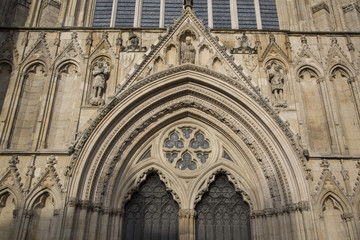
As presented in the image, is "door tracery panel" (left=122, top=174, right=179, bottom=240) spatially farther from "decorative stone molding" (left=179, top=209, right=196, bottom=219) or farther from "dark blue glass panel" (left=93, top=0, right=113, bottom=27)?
"dark blue glass panel" (left=93, top=0, right=113, bottom=27)

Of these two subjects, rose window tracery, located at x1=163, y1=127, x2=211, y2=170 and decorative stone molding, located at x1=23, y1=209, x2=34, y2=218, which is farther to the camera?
rose window tracery, located at x1=163, y1=127, x2=211, y2=170

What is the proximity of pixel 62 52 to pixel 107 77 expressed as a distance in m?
1.87

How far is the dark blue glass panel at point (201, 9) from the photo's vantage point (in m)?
16.6

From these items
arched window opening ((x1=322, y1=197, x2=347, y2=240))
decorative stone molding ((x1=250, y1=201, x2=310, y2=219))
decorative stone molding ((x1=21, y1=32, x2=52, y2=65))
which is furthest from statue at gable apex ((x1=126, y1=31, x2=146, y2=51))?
arched window opening ((x1=322, y1=197, x2=347, y2=240))

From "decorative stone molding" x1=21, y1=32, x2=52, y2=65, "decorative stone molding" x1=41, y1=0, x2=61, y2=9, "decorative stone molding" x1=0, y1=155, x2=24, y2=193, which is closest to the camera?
"decorative stone molding" x1=0, y1=155, x2=24, y2=193

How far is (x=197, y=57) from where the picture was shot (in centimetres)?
1293

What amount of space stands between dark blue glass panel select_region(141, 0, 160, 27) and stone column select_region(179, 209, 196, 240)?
27.2 feet

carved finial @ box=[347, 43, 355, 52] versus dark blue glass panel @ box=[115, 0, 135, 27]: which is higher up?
dark blue glass panel @ box=[115, 0, 135, 27]

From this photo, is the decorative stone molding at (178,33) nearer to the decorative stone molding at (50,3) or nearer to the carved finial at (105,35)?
the carved finial at (105,35)

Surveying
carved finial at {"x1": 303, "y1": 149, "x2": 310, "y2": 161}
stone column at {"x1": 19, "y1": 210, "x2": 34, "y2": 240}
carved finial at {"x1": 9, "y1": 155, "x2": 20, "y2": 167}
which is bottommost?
stone column at {"x1": 19, "y1": 210, "x2": 34, "y2": 240}

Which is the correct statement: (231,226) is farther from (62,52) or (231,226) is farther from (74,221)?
(62,52)

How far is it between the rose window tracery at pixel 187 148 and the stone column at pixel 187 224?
1.44m

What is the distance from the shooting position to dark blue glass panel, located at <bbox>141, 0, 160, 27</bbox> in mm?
16406

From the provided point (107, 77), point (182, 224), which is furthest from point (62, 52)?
point (182, 224)
